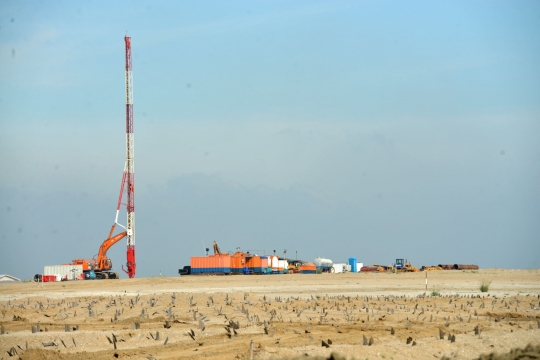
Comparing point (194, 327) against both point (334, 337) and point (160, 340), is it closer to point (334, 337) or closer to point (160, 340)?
point (160, 340)

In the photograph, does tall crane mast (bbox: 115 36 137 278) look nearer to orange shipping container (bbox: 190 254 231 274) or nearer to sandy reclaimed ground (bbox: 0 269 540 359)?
orange shipping container (bbox: 190 254 231 274)

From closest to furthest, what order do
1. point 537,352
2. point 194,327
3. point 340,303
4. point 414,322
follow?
1. point 537,352
2. point 194,327
3. point 414,322
4. point 340,303

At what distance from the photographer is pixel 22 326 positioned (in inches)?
782

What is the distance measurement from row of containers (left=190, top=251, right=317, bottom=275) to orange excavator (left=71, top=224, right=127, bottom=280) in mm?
8942

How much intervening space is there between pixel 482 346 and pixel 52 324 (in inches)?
467

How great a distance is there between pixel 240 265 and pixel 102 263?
51.4ft

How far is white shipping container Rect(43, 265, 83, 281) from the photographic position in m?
76.2

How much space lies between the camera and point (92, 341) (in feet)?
52.2

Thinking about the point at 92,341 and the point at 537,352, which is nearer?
the point at 537,352

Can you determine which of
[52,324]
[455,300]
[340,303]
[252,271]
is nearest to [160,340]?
[52,324]

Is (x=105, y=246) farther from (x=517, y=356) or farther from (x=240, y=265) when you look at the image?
(x=517, y=356)

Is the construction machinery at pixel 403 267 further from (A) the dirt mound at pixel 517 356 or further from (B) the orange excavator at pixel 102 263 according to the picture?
(A) the dirt mound at pixel 517 356

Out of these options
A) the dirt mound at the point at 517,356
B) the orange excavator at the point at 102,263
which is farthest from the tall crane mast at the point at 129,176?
the dirt mound at the point at 517,356

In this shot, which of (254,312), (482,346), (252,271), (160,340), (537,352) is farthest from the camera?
(252,271)
